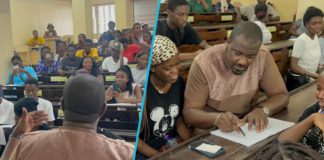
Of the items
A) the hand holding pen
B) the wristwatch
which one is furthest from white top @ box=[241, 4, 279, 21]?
the hand holding pen

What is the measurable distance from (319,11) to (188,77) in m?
0.39

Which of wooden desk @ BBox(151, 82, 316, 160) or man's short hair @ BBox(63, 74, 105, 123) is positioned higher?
man's short hair @ BBox(63, 74, 105, 123)

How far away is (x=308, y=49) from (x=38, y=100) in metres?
0.74

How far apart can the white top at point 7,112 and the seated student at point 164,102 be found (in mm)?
281

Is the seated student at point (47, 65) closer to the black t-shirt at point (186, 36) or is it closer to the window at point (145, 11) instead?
the window at point (145, 11)

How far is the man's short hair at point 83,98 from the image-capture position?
0.30 metres

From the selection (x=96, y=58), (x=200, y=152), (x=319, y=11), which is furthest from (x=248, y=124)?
(x=96, y=58)

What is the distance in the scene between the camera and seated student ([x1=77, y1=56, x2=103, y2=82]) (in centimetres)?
32

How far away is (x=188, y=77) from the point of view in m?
0.90

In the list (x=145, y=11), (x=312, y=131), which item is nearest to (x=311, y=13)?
(x=312, y=131)

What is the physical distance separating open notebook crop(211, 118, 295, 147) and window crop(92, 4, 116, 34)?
0.44 metres

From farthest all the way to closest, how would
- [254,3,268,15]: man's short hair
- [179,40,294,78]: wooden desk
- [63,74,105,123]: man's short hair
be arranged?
1. [254,3,268,15]: man's short hair
2. [179,40,294,78]: wooden desk
3. [63,74,105,123]: man's short hair

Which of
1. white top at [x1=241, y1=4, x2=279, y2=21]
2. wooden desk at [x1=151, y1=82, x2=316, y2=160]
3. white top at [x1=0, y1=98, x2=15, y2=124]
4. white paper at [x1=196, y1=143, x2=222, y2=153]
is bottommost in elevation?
wooden desk at [x1=151, y1=82, x2=316, y2=160]

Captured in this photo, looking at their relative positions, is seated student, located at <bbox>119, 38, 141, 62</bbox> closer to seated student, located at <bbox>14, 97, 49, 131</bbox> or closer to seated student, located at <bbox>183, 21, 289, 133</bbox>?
seated student, located at <bbox>14, 97, 49, 131</bbox>
